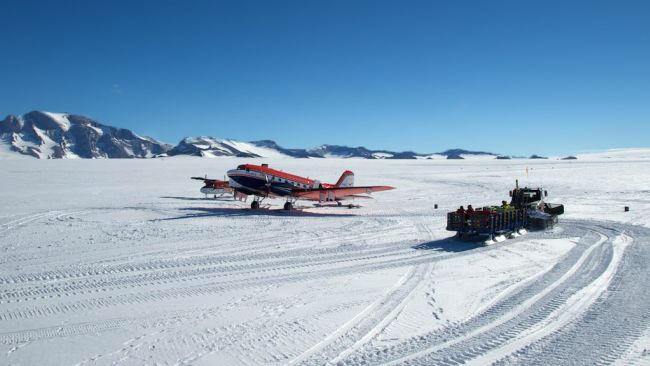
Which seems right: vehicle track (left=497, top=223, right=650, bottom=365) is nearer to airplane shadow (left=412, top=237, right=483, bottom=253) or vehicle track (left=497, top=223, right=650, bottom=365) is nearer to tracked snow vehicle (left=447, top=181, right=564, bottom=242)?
airplane shadow (left=412, top=237, right=483, bottom=253)

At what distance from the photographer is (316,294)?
901cm

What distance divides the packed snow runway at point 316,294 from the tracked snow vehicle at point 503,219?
0.50 m

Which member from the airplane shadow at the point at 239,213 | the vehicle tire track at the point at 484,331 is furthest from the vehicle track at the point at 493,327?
the airplane shadow at the point at 239,213

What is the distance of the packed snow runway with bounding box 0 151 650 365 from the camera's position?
6.35 metres

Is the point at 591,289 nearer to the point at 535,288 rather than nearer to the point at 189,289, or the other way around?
the point at 535,288

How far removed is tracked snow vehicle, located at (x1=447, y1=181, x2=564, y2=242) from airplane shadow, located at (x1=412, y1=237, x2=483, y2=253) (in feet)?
1.19

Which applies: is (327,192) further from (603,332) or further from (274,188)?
(603,332)

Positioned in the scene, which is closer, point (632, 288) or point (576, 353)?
point (576, 353)

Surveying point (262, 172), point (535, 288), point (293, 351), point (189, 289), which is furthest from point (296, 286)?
point (262, 172)

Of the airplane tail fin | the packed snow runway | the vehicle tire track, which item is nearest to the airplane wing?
the airplane tail fin

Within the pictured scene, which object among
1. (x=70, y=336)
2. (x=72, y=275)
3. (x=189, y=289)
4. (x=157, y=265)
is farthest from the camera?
(x=157, y=265)

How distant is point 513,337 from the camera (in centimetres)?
680

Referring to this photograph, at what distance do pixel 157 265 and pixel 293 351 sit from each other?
20.9 ft

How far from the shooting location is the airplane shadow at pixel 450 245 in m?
13.8
